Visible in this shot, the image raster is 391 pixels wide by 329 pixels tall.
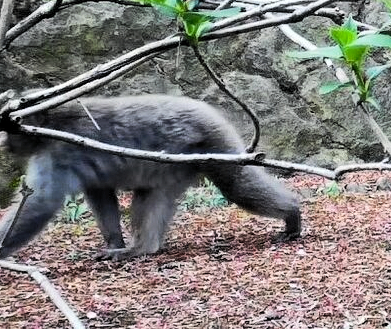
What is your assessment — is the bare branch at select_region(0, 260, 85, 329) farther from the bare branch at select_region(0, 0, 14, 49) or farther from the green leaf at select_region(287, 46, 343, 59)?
the green leaf at select_region(287, 46, 343, 59)

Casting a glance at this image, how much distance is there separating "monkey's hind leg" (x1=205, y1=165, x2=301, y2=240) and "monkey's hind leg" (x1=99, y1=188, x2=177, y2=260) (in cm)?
34

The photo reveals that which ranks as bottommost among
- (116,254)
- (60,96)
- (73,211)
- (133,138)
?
(73,211)

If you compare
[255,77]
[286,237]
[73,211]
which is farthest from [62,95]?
[255,77]

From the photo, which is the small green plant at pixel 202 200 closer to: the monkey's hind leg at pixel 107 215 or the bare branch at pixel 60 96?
the monkey's hind leg at pixel 107 215

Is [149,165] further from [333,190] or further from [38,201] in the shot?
[333,190]

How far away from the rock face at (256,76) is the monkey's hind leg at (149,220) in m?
3.11

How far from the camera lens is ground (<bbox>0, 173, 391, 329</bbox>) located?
3.55 meters

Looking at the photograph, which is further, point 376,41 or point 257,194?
point 257,194

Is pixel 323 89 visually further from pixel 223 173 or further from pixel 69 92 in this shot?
pixel 223 173

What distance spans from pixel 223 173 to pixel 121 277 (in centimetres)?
106

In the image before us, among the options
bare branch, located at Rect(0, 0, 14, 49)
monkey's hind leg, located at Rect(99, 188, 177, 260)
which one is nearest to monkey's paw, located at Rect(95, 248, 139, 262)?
monkey's hind leg, located at Rect(99, 188, 177, 260)

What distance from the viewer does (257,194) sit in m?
5.18

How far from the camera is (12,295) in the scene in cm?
416

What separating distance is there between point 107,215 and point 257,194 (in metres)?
1.02
